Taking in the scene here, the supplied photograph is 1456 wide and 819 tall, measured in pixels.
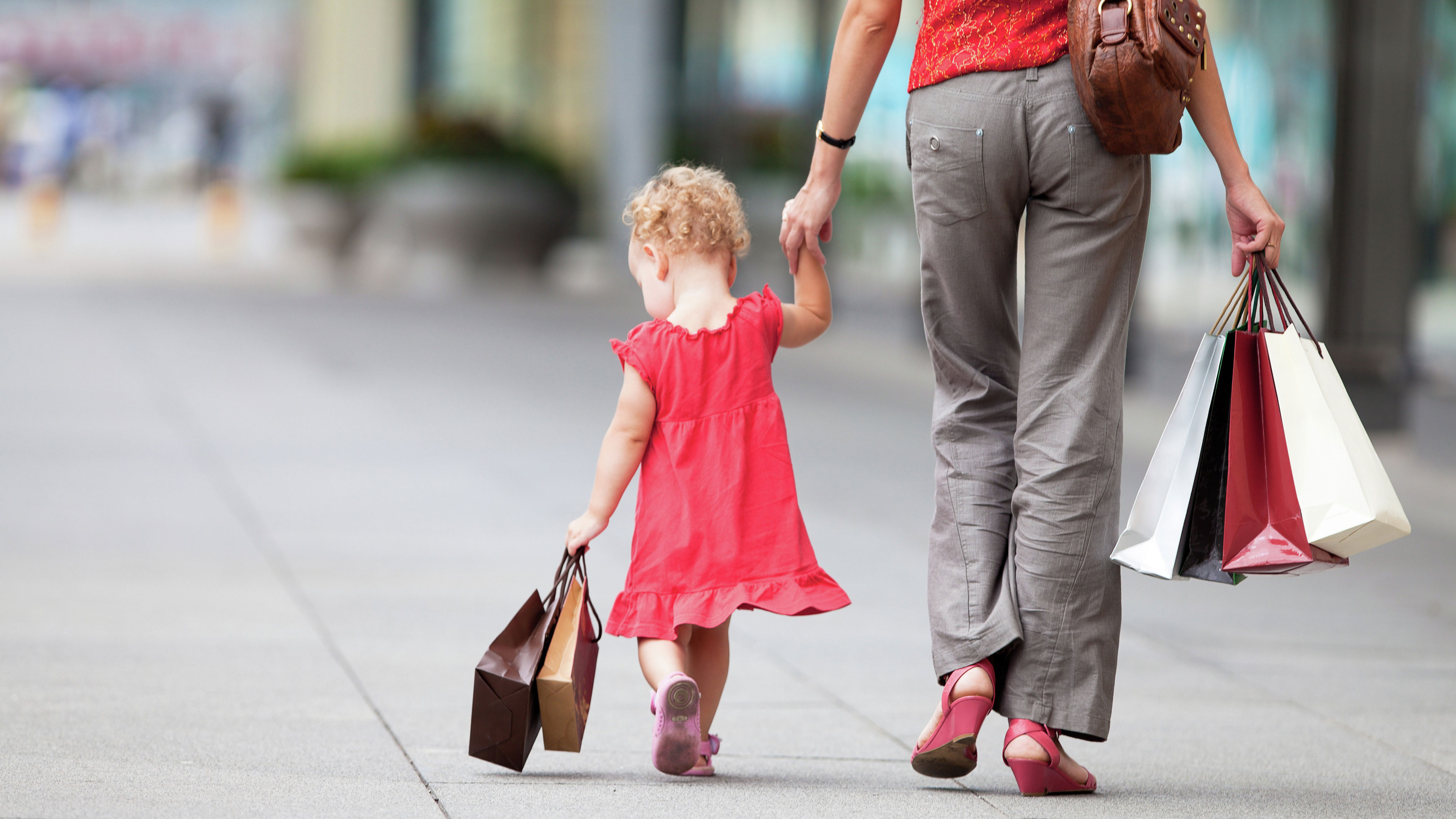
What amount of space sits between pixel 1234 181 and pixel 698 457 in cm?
101

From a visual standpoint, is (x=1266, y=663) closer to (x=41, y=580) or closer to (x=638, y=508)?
(x=638, y=508)

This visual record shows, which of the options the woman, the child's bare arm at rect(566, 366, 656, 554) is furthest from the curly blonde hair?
the child's bare arm at rect(566, 366, 656, 554)

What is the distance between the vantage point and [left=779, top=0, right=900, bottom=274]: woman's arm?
3.03 metres

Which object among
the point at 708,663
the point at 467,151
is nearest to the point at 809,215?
the point at 708,663

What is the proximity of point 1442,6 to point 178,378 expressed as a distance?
6.98 m

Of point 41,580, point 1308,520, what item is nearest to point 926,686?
point 1308,520

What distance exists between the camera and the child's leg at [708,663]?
319cm

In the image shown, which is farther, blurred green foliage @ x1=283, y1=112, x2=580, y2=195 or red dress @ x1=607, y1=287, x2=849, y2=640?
blurred green foliage @ x1=283, y1=112, x2=580, y2=195

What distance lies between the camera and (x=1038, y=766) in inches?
118

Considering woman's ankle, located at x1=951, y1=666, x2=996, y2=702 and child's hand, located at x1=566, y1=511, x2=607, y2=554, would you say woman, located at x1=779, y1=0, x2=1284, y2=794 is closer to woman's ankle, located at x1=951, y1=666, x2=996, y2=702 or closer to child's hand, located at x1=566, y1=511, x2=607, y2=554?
woman's ankle, located at x1=951, y1=666, x2=996, y2=702

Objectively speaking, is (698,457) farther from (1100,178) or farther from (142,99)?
(142,99)

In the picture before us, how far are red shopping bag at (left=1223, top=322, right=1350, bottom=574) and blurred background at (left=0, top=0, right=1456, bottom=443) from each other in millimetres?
5645

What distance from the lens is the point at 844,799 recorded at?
10.0ft

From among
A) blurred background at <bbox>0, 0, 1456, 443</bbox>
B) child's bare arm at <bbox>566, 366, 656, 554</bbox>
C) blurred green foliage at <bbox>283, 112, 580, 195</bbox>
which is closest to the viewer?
child's bare arm at <bbox>566, 366, 656, 554</bbox>
